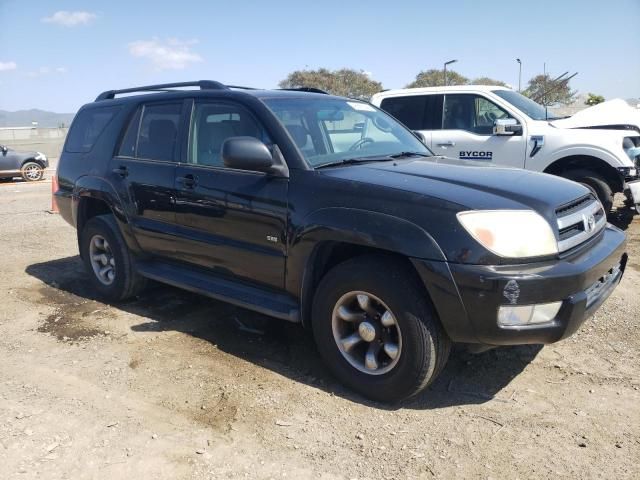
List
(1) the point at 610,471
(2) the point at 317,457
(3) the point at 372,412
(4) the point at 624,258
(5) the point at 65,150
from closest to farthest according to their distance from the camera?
(1) the point at 610,471
(2) the point at 317,457
(3) the point at 372,412
(4) the point at 624,258
(5) the point at 65,150

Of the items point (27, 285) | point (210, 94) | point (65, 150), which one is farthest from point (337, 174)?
point (27, 285)

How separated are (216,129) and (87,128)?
6.50ft

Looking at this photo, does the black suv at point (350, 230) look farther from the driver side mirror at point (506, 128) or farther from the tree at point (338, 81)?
the tree at point (338, 81)

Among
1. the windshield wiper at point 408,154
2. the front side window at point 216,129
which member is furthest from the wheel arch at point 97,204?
the windshield wiper at point 408,154

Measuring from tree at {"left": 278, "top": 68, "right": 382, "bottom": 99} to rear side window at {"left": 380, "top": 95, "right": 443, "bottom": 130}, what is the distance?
130ft

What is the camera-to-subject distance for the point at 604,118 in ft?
25.8

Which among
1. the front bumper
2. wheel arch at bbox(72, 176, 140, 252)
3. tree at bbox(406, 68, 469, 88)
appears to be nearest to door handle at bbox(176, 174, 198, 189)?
wheel arch at bbox(72, 176, 140, 252)

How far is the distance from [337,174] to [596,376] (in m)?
2.08

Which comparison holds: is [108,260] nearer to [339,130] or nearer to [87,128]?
[87,128]

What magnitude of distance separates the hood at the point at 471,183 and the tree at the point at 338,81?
44892 millimetres

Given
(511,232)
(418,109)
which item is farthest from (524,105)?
(511,232)

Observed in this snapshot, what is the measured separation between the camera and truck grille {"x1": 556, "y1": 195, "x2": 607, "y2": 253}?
2.95 metres

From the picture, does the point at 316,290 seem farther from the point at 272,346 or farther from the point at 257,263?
the point at 272,346

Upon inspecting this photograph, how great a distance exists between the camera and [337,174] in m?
3.35
